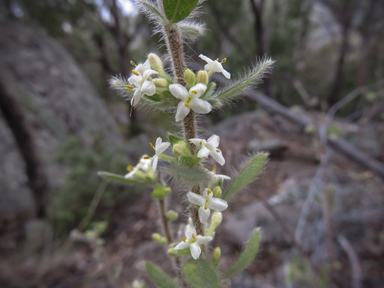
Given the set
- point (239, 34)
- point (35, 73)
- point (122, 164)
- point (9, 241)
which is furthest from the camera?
point (239, 34)

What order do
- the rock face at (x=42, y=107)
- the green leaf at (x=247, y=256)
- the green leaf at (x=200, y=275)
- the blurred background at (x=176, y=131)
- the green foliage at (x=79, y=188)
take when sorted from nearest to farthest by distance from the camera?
the green leaf at (x=200, y=275)
the green leaf at (x=247, y=256)
the blurred background at (x=176, y=131)
the green foliage at (x=79, y=188)
the rock face at (x=42, y=107)

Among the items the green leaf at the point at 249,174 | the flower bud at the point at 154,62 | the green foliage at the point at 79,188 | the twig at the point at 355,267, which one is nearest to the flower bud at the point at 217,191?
the green leaf at the point at 249,174

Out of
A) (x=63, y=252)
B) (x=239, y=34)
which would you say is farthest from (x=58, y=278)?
(x=239, y=34)

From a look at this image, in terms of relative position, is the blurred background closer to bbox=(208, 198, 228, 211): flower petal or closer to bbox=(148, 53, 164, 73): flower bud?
bbox=(148, 53, 164, 73): flower bud

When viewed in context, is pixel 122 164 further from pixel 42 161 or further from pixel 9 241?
pixel 9 241

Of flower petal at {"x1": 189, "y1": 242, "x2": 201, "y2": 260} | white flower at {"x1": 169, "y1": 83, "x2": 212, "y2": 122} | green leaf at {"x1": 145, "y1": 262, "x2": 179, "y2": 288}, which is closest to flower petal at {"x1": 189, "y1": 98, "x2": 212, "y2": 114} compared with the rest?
white flower at {"x1": 169, "y1": 83, "x2": 212, "y2": 122}

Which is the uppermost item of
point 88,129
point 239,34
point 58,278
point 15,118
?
point 239,34

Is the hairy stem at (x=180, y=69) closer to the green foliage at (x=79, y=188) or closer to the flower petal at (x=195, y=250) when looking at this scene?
the flower petal at (x=195, y=250)
